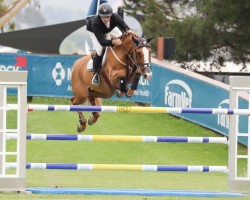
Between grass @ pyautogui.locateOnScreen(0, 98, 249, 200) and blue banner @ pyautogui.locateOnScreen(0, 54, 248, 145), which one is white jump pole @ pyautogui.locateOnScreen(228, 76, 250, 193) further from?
blue banner @ pyautogui.locateOnScreen(0, 54, 248, 145)

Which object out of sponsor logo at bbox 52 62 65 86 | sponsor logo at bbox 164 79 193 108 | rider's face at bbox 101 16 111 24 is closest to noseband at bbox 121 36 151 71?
rider's face at bbox 101 16 111 24

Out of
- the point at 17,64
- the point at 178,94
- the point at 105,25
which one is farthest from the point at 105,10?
the point at 17,64

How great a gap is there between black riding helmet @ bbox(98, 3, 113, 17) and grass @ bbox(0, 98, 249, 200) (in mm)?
2355

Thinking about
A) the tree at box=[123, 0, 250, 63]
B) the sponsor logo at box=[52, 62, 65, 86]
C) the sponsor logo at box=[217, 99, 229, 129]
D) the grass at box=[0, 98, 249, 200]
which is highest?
the tree at box=[123, 0, 250, 63]

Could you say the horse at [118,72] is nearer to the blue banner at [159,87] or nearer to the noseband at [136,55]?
the noseband at [136,55]

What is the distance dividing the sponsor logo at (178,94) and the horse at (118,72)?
8.41 m

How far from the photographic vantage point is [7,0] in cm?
6341

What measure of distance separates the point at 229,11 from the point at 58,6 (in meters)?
68.9

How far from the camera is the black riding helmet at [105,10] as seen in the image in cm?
1288

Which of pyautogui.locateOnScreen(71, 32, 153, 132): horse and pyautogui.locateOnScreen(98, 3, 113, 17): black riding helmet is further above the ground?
pyautogui.locateOnScreen(98, 3, 113, 17): black riding helmet

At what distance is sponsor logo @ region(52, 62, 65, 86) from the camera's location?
1121 inches

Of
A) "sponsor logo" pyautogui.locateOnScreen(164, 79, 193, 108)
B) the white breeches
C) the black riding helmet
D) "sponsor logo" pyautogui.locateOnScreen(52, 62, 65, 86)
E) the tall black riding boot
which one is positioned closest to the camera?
the black riding helmet

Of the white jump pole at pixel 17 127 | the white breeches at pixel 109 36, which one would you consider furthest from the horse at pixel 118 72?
the white jump pole at pixel 17 127

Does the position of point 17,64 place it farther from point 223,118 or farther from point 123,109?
point 123,109
